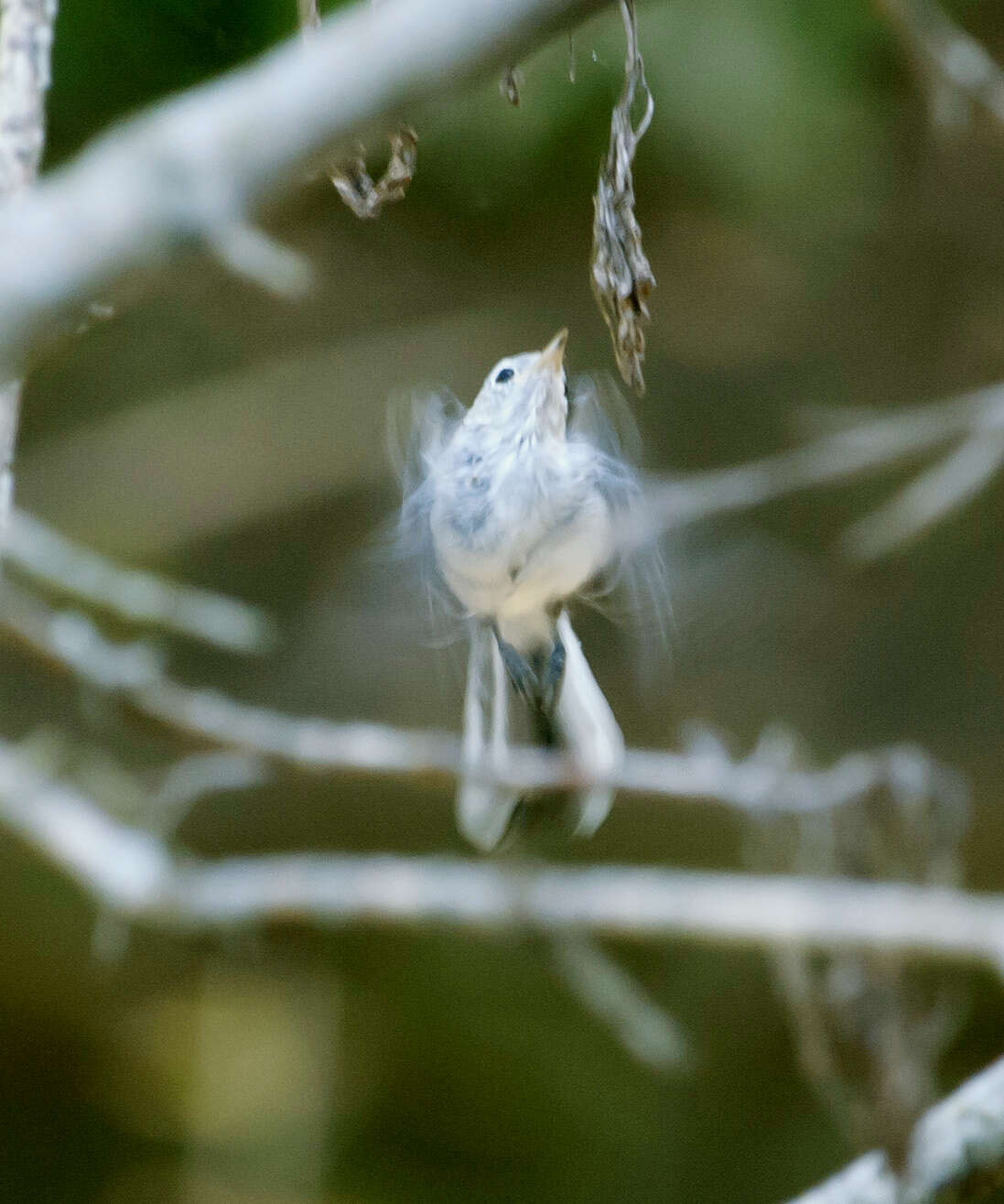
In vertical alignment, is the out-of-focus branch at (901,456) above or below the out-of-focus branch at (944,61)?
below

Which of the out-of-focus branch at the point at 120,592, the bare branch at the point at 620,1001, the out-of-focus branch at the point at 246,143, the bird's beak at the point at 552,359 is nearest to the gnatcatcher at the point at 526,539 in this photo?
the bird's beak at the point at 552,359

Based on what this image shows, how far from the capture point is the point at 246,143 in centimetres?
19

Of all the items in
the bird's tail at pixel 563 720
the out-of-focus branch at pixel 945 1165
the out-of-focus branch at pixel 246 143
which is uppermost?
the out-of-focus branch at pixel 246 143

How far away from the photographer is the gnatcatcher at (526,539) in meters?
0.34

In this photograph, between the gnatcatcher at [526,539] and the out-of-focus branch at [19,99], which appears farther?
the out-of-focus branch at [19,99]

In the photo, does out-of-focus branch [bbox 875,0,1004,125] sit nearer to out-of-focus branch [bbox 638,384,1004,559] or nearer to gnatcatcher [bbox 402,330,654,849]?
out-of-focus branch [bbox 638,384,1004,559]

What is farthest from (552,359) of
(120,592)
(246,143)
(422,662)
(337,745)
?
(120,592)

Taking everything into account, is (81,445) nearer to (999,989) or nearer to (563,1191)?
(563,1191)

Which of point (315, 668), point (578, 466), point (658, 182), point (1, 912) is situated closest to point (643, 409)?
point (658, 182)

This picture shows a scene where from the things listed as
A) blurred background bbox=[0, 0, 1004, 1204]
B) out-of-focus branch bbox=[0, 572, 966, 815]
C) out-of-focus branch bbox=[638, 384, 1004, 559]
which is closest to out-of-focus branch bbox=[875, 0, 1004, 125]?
blurred background bbox=[0, 0, 1004, 1204]

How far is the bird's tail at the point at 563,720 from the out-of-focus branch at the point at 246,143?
0.65 feet

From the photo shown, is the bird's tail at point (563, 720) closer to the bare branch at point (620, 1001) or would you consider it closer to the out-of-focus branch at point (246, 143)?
the out-of-focus branch at point (246, 143)

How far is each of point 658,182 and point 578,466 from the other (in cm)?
123

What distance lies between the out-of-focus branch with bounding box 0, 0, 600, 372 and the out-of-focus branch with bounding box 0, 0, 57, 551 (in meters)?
0.28
